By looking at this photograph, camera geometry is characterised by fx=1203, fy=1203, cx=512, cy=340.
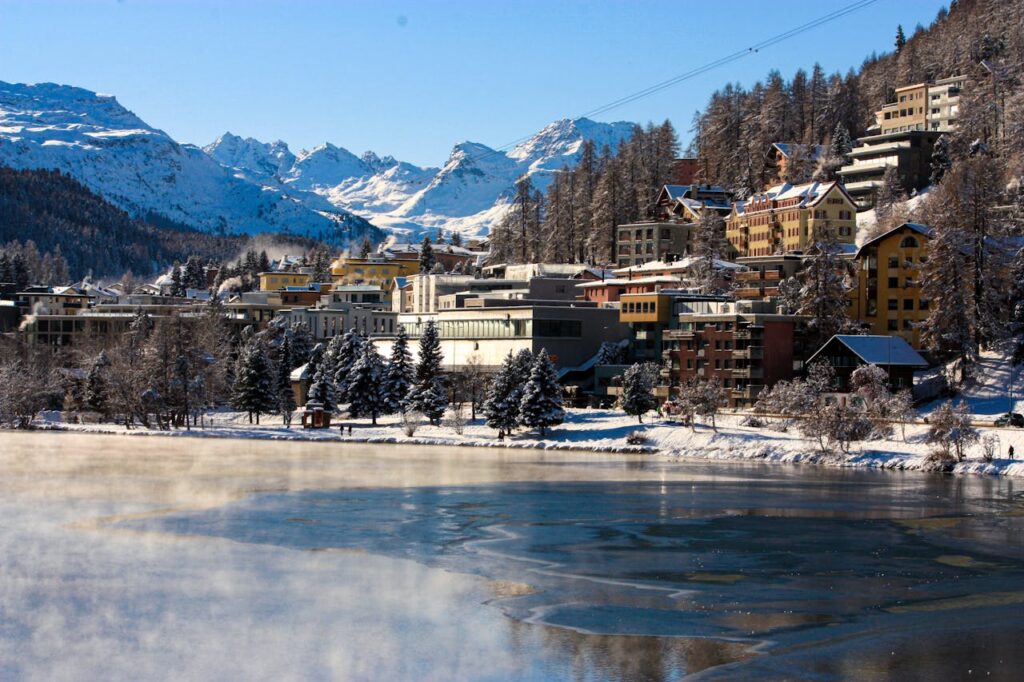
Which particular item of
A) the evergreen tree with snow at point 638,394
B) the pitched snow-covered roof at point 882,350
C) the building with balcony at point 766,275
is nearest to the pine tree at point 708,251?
the building with balcony at point 766,275

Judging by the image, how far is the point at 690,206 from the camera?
144750 millimetres

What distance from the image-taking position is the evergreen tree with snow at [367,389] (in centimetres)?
9819

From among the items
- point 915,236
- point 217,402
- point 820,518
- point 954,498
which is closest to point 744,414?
point 915,236

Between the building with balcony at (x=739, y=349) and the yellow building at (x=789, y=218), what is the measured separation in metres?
27.7

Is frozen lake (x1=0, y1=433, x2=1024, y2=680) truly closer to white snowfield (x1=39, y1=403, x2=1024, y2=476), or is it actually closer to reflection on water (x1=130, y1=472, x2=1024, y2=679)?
reflection on water (x1=130, y1=472, x2=1024, y2=679)

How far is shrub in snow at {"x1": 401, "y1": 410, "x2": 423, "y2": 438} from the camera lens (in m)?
88.8

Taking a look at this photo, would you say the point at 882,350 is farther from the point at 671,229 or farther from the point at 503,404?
the point at 671,229

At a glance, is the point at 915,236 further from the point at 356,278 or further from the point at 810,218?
the point at 356,278

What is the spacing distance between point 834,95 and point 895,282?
79.5m

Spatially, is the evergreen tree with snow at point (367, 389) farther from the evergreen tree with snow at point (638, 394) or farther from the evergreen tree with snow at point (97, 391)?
the evergreen tree with snow at point (638, 394)

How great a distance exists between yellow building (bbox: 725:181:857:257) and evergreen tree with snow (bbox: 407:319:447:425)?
39.4 metres

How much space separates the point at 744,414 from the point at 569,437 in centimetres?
1244

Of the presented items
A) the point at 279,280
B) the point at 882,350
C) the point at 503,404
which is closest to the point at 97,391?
the point at 503,404

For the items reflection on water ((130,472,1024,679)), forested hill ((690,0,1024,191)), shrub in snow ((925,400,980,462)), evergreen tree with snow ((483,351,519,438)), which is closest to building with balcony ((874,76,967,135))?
forested hill ((690,0,1024,191))
